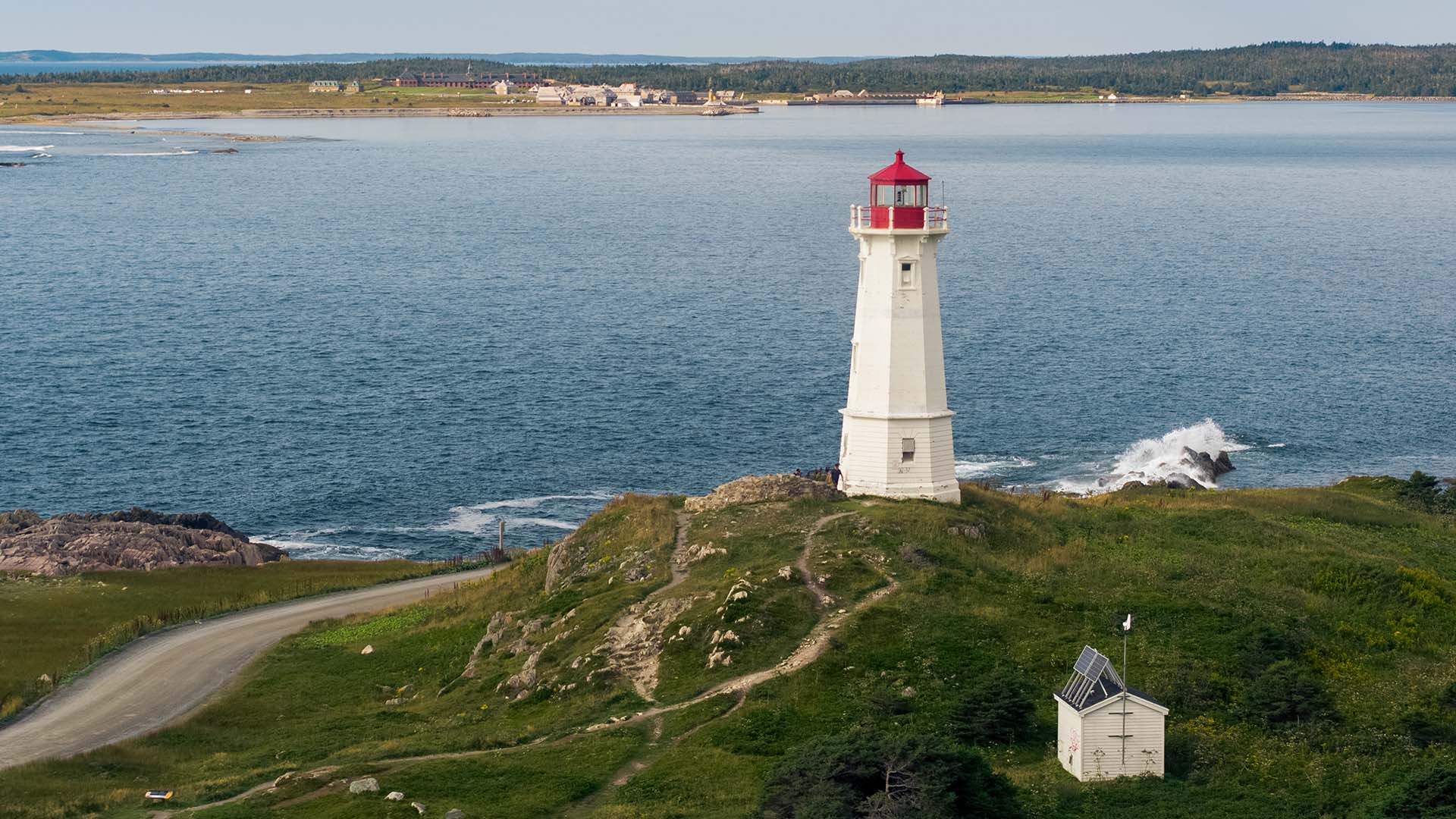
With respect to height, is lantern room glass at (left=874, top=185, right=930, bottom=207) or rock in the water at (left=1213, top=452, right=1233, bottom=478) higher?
lantern room glass at (left=874, top=185, right=930, bottom=207)

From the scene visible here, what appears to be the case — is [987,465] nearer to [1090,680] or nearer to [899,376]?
[899,376]

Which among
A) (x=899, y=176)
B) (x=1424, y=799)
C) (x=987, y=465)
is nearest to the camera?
(x=1424, y=799)

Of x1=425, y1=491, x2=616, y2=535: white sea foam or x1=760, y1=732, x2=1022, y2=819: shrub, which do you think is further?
x1=425, y1=491, x2=616, y2=535: white sea foam

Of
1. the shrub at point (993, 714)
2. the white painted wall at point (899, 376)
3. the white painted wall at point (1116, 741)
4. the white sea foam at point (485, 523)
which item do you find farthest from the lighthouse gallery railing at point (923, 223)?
the white sea foam at point (485, 523)

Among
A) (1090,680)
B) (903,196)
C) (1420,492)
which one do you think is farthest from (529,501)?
(1090,680)

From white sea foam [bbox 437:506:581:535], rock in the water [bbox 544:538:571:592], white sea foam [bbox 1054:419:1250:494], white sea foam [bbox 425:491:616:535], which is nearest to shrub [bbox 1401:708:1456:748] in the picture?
rock in the water [bbox 544:538:571:592]

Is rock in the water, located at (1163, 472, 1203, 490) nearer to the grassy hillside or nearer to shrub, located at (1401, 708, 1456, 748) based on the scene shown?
the grassy hillside

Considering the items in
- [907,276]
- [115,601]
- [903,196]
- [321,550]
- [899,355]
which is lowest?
[321,550]
